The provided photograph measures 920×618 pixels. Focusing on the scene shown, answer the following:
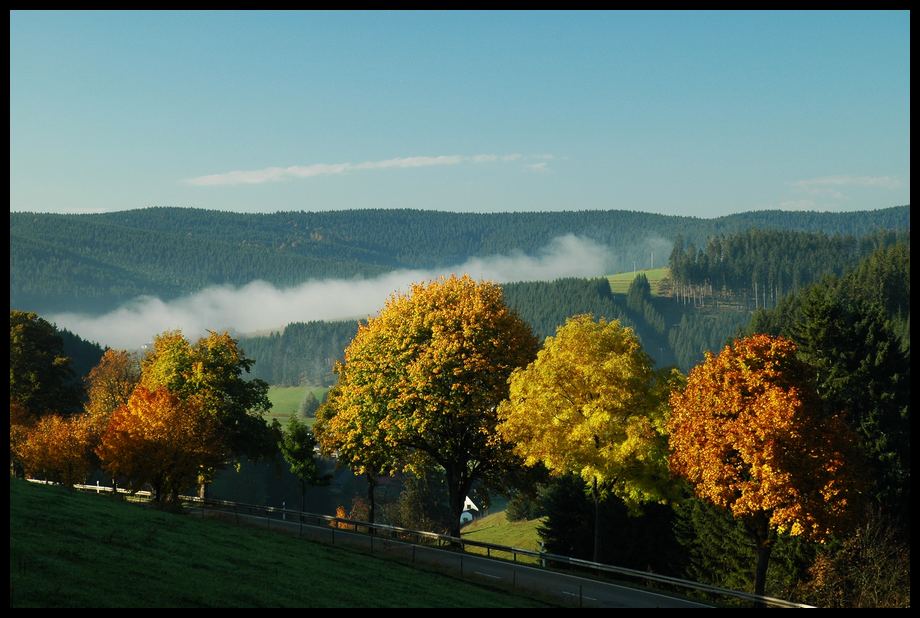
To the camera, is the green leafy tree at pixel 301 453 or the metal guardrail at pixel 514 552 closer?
the metal guardrail at pixel 514 552

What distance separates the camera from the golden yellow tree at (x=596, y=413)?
5094 centimetres

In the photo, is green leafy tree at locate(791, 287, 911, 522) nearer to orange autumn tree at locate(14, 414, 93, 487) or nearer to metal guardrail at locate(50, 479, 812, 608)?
metal guardrail at locate(50, 479, 812, 608)

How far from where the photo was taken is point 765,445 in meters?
42.0

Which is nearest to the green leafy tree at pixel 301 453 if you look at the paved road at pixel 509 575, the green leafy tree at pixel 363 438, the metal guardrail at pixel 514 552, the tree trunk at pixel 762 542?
the metal guardrail at pixel 514 552

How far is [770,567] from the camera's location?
53.6 metres

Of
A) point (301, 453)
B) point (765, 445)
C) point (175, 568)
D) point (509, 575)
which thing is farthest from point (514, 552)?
point (301, 453)

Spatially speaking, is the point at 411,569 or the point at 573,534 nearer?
the point at 411,569

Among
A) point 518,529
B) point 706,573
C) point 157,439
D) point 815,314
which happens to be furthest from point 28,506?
point 518,529

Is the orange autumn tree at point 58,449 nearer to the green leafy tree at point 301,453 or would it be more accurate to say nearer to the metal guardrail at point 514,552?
the metal guardrail at point 514,552

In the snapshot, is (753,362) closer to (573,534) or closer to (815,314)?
(573,534)

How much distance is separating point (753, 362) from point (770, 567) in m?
14.6

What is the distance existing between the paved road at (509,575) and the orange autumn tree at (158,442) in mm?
6880
